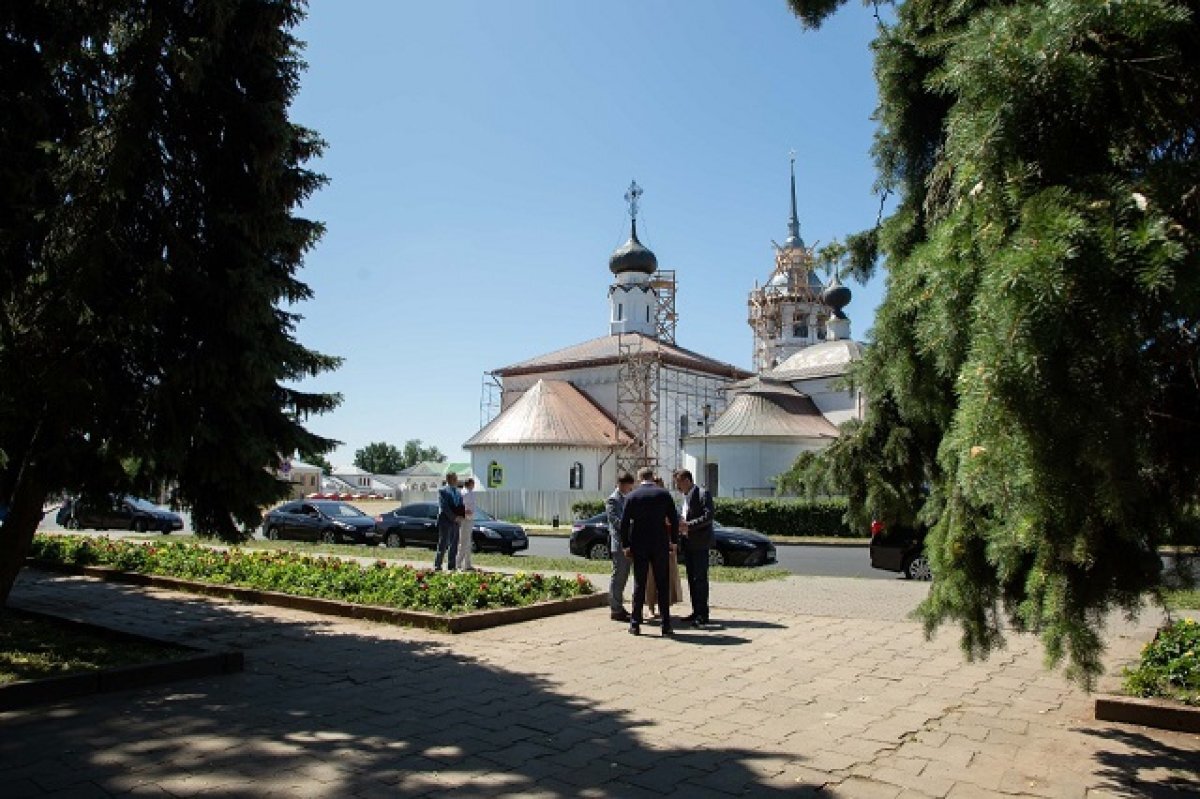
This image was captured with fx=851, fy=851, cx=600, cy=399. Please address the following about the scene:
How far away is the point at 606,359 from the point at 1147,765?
48014mm

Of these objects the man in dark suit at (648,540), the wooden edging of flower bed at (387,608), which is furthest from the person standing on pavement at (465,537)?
the man in dark suit at (648,540)

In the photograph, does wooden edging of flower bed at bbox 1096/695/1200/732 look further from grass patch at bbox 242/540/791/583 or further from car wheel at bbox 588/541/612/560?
car wheel at bbox 588/541/612/560

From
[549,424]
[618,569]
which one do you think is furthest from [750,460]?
[618,569]

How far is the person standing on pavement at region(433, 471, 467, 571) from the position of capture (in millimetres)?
14773

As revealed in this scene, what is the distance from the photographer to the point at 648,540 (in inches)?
375

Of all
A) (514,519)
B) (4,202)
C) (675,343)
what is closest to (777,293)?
(675,343)

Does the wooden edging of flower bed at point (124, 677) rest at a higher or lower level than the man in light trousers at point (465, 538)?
lower

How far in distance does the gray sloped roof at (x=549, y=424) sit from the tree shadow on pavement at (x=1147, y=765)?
132 ft

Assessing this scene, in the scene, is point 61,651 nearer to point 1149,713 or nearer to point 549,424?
point 1149,713

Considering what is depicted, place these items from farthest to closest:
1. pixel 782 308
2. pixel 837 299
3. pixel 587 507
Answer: pixel 782 308
pixel 837 299
pixel 587 507

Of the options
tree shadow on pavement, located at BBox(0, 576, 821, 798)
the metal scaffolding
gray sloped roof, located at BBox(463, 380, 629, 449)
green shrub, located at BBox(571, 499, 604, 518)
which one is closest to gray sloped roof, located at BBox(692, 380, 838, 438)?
gray sloped roof, located at BBox(463, 380, 629, 449)

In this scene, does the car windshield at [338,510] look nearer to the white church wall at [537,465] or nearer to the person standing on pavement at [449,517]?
the person standing on pavement at [449,517]

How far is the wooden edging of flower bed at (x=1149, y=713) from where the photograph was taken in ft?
18.2

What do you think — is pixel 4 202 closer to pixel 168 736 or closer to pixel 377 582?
pixel 168 736
